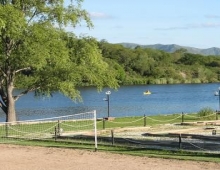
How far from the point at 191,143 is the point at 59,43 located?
14.2 m

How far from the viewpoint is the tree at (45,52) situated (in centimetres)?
3192

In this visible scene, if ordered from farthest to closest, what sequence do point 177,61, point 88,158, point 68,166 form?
point 177,61 → point 88,158 → point 68,166

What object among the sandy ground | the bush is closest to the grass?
the bush

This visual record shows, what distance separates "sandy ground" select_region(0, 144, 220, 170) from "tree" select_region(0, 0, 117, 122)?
12.4m

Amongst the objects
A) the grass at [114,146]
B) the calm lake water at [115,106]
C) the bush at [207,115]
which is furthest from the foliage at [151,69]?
the grass at [114,146]

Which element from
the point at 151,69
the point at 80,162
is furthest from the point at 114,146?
the point at 151,69

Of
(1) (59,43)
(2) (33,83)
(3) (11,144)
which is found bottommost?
(3) (11,144)

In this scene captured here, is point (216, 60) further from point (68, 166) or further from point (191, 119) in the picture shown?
point (68, 166)

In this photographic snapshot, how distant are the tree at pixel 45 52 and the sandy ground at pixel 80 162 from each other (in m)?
12.4

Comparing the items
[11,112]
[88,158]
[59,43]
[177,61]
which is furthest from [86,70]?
[177,61]

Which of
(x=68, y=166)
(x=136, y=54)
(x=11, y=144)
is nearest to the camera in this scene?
(x=68, y=166)

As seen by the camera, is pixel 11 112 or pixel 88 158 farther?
pixel 11 112

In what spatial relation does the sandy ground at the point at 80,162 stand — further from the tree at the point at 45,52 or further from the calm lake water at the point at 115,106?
the calm lake water at the point at 115,106

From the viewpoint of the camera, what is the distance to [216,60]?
172 meters
